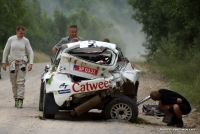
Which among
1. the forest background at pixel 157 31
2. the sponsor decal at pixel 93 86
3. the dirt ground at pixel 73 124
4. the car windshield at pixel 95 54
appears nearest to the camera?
the dirt ground at pixel 73 124

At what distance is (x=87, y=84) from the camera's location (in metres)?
11.8

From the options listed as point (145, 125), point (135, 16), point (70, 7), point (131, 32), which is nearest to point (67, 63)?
point (145, 125)

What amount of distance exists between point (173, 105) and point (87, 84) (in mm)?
1925

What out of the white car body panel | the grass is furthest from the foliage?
the white car body panel

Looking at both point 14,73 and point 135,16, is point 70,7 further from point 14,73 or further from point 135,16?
point 14,73

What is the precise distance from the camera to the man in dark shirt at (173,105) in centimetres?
1212

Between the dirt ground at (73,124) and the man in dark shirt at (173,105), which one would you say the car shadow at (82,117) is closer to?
the dirt ground at (73,124)

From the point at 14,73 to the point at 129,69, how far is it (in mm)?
3039

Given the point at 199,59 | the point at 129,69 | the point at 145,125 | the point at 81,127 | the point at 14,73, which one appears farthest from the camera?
the point at 199,59

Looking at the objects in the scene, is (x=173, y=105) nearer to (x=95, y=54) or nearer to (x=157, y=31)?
(x=95, y=54)

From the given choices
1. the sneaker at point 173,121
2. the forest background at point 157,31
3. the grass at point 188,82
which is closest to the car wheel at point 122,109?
the sneaker at point 173,121

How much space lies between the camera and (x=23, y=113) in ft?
42.7

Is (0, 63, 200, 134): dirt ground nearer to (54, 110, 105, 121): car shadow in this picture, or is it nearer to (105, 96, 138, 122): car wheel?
(54, 110, 105, 121): car shadow

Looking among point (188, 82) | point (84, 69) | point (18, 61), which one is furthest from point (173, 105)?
point (188, 82)
